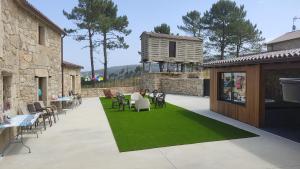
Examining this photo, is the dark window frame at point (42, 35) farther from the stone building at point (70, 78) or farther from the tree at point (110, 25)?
the tree at point (110, 25)

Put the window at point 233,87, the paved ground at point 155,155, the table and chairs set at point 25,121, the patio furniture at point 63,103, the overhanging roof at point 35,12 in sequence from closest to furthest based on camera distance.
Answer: the paved ground at point 155,155 < the table and chairs set at point 25,121 < the overhanging roof at point 35,12 < the window at point 233,87 < the patio furniture at point 63,103

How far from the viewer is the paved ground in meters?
5.77

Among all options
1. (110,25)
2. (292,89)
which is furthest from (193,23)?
(292,89)

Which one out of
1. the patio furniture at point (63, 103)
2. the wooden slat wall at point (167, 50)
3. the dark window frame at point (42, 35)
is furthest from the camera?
the wooden slat wall at point (167, 50)

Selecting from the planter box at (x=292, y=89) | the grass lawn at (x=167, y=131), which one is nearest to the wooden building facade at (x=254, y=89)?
the grass lawn at (x=167, y=131)

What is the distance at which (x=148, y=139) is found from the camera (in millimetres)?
7945

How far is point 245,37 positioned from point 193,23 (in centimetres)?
944

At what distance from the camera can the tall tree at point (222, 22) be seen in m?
42.1

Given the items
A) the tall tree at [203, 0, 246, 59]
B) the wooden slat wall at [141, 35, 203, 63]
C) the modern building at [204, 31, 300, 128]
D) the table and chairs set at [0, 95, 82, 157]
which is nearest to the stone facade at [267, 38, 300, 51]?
the wooden slat wall at [141, 35, 203, 63]

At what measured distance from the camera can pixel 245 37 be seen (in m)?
42.7

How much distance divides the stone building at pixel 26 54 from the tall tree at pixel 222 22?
31472 millimetres

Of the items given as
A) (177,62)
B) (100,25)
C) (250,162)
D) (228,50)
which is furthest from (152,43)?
(250,162)

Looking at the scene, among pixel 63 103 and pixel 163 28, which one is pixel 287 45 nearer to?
pixel 63 103

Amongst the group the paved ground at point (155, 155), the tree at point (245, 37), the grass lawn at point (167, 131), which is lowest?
the paved ground at point (155, 155)
